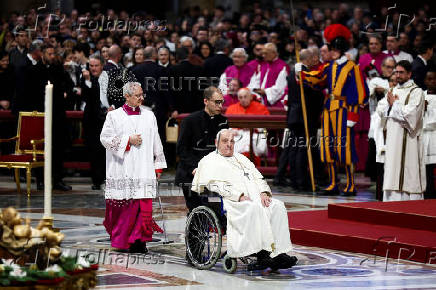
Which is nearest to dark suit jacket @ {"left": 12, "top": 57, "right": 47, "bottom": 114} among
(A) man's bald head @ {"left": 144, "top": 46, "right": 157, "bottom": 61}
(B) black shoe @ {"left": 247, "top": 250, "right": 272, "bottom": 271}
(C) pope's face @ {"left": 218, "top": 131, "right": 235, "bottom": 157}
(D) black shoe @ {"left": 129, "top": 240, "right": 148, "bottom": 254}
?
(A) man's bald head @ {"left": 144, "top": 46, "right": 157, "bottom": 61}

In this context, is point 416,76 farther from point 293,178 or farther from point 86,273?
point 86,273

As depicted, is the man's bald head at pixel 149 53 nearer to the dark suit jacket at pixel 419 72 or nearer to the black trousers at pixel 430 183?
the dark suit jacket at pixel 419 72

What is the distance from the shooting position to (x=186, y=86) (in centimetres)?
1590

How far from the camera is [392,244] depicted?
8.66 metres

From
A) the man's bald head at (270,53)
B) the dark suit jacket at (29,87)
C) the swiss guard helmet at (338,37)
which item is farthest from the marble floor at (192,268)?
the man's bald head at (270,53)

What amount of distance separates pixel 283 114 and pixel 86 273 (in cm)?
1135

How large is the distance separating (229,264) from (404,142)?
468cm

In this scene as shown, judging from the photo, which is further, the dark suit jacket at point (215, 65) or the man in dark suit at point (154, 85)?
the dark suit jacket at point (215, 65)

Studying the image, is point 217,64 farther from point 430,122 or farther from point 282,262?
point 282,262

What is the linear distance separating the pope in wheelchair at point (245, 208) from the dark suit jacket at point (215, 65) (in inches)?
321

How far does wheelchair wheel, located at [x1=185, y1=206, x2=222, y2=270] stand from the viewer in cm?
767

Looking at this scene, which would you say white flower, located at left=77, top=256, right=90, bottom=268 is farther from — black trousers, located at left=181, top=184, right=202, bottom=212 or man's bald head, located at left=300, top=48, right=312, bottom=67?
man's bald head, located at left=300, top=48, right=312, bottom=67

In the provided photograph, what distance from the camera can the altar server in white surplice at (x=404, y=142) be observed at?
11.4m

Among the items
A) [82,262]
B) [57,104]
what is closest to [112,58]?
[57,104]
